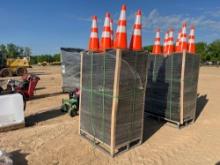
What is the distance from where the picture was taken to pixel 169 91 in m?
5.34

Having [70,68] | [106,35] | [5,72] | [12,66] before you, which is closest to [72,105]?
[106,35]

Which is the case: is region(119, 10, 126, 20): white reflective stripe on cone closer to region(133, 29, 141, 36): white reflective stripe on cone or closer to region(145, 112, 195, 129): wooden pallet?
region(133, 29, 141, 36): white reflective stripe on cone

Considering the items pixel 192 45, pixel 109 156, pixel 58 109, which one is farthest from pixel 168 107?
pixel 58 109

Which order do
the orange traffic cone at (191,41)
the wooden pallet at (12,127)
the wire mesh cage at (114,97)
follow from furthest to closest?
the orange traffic cone at (191,41) < the wooden pallet at (12,127) < the wire mesh cage at (114,97)

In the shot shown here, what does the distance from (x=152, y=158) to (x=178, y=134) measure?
4.86ft

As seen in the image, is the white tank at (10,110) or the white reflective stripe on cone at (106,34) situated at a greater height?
the white reflective stripe on cone at (106,34)

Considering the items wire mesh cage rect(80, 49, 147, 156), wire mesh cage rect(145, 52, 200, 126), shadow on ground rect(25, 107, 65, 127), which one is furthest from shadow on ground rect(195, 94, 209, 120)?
shadow on ground rect(25, 107, 65, 127)

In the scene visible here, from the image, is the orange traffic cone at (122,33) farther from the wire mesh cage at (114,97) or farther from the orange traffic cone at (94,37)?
the orange traffic cone at (94,37)

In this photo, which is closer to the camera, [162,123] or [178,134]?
[178,134]

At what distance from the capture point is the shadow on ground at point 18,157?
3386mm

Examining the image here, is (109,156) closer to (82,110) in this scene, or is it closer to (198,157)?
(82,110)

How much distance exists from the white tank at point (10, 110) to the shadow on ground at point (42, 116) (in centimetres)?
49

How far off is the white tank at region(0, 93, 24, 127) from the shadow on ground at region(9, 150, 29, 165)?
1218 mm

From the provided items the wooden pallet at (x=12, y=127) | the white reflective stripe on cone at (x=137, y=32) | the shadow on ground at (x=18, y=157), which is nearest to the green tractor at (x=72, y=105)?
the wooden pallet at (x=12, y=127)
